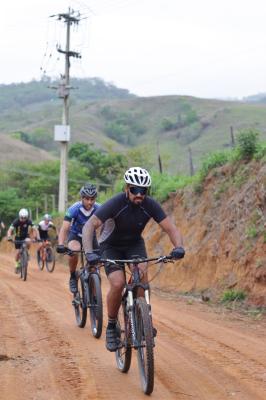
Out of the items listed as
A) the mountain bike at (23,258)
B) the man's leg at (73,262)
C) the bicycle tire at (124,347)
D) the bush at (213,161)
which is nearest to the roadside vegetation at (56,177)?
the bush at (213,161)

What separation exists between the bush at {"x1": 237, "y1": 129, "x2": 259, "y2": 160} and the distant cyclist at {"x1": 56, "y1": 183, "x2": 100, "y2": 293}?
7.41 metres

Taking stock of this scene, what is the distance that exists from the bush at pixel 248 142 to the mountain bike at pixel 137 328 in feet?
34.0

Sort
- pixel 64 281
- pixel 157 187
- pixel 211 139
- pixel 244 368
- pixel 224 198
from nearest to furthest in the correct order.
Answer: pixel 244 368
pixel 224 198
pixel 64 281
pixel 157 187
pixel 211 139

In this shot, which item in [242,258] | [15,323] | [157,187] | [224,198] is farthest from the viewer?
[157,187]

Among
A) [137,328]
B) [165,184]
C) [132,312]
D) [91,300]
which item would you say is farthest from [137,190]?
[165,184]

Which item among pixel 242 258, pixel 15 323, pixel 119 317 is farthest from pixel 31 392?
pixel 242 258

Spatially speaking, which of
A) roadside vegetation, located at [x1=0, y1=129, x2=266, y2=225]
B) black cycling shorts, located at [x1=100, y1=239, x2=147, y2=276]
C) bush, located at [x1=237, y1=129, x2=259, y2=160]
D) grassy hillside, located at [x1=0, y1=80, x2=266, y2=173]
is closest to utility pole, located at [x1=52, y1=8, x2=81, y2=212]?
roadside vegetation, located at [x1=0, y1=129, x2=266, y2=225]

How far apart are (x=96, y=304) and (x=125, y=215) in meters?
2.63

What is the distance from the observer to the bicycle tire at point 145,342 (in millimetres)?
6586

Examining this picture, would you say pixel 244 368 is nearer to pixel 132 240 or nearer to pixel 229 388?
pixel 229 388

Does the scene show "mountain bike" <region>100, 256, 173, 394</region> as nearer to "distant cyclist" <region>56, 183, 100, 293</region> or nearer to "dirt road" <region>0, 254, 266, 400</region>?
"dirt road" <region>0, 254, 266, 400</region>

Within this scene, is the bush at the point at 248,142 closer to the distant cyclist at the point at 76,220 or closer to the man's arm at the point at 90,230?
the distant cyclist at the point at 76,220

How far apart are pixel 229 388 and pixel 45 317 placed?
16.6 ft

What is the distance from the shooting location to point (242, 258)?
47.8 ft
